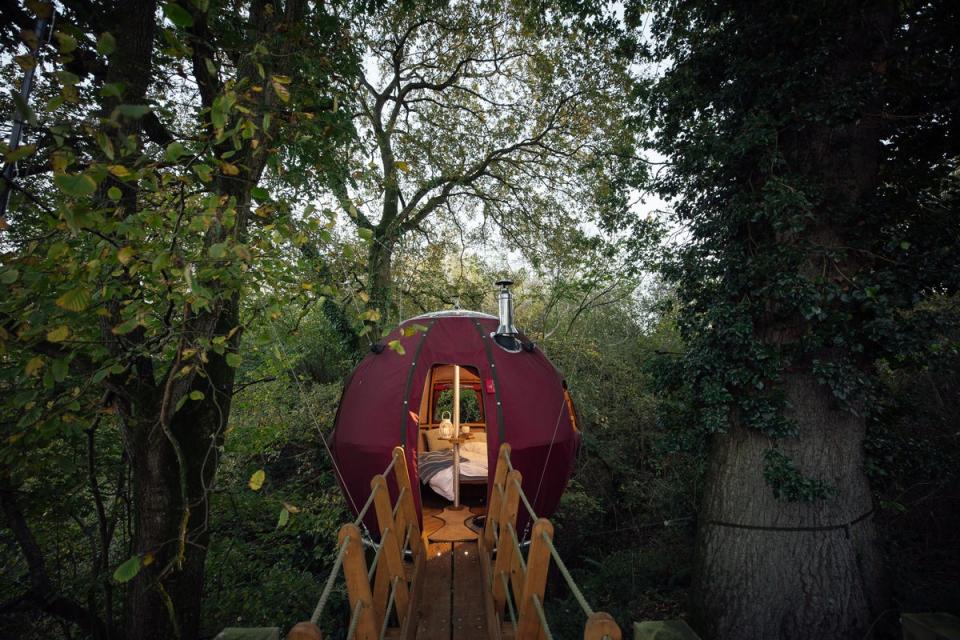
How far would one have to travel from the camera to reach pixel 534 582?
219 cm

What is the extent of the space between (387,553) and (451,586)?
4.22 ft

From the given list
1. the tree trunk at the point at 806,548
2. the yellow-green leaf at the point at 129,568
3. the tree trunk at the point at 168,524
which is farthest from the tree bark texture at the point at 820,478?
the tree trunk at the point at 168,524

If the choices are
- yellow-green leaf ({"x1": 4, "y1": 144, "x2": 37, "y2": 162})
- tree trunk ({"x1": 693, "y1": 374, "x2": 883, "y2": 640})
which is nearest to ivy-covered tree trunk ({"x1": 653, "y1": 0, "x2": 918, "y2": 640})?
tree trunk ({"x1": 693, "y1": 374, "x2": 883, "y2": 640})

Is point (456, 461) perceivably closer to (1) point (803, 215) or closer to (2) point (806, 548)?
(2) point (806, 548)

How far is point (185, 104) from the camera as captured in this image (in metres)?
4.24

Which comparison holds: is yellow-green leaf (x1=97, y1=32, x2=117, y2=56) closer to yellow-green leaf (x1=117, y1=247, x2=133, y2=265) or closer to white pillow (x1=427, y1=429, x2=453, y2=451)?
yellow-green leaf (x1=117, y1=247, x2=133, y2=265)

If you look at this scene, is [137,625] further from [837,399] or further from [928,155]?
[928,155]

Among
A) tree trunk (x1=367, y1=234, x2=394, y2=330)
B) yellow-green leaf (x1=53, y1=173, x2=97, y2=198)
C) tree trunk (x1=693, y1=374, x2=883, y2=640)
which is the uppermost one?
tree trunk (x1=367, y1=234, x2=394, y2=330)

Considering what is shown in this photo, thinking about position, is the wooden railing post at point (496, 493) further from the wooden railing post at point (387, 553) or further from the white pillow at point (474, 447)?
the white pillow at point (474, 447)

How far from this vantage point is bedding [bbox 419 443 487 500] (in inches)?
213

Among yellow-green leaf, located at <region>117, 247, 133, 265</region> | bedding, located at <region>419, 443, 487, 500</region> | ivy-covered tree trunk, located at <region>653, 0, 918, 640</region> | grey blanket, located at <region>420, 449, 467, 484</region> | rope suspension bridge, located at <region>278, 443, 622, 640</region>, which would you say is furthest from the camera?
grey blanket, located at <region>420, 449, 467, 484</region>

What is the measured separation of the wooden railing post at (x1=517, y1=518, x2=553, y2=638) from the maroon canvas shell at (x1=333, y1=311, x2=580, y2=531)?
6.47 feet

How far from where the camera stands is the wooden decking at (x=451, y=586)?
3.02 metres

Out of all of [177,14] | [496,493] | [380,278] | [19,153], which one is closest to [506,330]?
[496,493]
